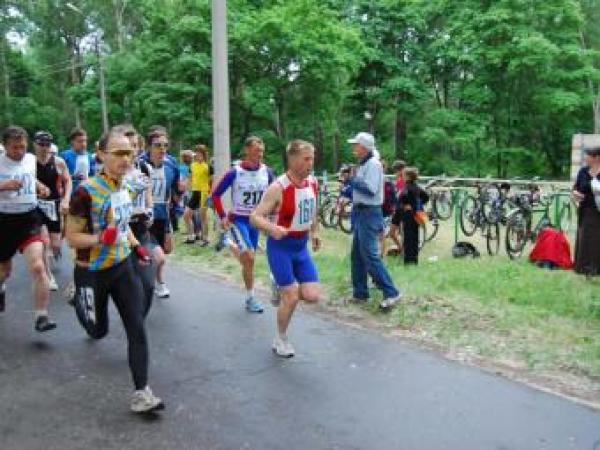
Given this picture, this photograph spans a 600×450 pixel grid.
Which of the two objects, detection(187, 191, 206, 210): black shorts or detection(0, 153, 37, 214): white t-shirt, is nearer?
detection(0, 153, 37, 214): white t-shirt

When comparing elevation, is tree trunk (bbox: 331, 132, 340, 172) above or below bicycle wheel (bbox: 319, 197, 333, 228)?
above

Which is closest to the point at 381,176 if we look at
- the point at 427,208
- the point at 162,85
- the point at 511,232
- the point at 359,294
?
the point at 359,294

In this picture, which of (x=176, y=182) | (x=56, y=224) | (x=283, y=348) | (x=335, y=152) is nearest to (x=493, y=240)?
(x=176, y=182)

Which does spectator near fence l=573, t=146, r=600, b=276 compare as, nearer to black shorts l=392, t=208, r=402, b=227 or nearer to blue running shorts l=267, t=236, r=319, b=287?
black shorts l=392, t=208, r=402, b=227

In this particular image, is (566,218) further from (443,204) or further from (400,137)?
(400,137)

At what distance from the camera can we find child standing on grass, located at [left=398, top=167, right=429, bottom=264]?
33.8ft

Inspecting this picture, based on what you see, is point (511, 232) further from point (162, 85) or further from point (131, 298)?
point (162, 85)

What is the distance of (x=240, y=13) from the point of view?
24578 mm

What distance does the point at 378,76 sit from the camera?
3450 centimetres

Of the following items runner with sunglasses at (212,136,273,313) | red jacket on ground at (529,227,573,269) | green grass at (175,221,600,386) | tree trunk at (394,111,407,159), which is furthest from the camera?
tree trunk at (394,111,407,159)

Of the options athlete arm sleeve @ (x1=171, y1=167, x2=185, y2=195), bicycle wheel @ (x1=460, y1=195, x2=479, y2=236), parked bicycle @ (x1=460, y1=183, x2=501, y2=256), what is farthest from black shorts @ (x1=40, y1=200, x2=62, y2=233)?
bicycle wheel @ (x1=460, y1=195, x2=479, y2=236)

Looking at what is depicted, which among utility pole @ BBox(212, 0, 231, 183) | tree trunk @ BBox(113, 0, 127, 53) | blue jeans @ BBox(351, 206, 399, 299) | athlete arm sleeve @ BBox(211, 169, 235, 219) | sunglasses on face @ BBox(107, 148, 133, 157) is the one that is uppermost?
tree trunk @ BBox(113, 0, 127, 53)

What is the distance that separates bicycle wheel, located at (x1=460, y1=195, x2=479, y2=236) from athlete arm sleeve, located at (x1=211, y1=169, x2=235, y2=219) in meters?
8.95

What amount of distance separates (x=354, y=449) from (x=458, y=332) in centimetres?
258
